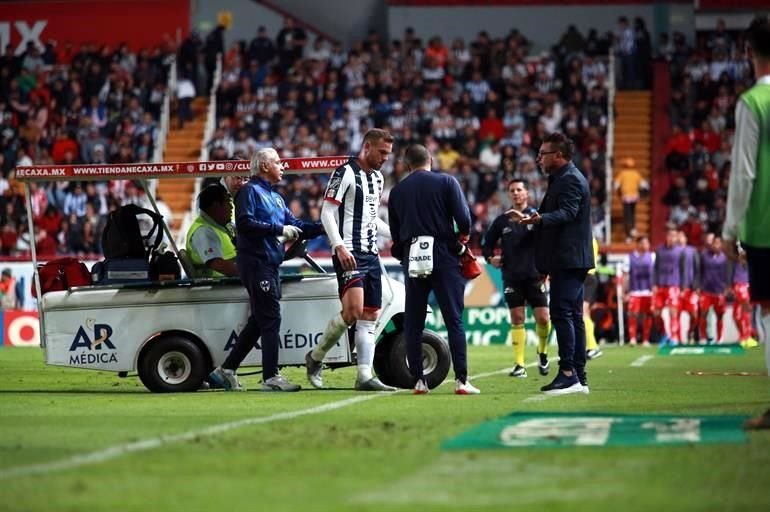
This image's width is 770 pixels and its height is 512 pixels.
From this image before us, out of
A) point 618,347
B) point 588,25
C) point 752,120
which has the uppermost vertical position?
point 588,25

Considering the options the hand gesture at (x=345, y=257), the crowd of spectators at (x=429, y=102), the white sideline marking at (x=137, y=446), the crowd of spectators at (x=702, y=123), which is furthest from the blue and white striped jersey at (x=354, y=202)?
the crowd of spectators at (x=702, y=123)

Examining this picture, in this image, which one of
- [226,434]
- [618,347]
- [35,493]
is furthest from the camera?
[618,347]

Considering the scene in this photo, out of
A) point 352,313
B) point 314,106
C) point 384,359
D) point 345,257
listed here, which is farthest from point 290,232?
point 314,106

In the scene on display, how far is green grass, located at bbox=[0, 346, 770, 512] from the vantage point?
22.0 ft

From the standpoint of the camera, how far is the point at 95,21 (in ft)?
148

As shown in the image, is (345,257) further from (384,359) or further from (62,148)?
(62,148)

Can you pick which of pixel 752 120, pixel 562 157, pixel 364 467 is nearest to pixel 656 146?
pixel 562 157

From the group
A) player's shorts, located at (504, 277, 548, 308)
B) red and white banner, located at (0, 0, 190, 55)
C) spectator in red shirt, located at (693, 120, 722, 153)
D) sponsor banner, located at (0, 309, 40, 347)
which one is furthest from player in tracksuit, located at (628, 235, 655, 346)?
red and white banner, located at (0, 0, 190, 55)

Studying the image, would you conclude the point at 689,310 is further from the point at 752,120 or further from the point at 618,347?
the point at 752,120

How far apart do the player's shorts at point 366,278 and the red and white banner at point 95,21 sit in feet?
104

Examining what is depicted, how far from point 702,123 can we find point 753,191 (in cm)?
2825

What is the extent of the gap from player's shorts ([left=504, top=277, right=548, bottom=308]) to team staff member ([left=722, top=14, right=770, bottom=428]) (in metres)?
8.30

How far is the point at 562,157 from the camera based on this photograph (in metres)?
13.7

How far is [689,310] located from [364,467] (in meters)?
24.1
